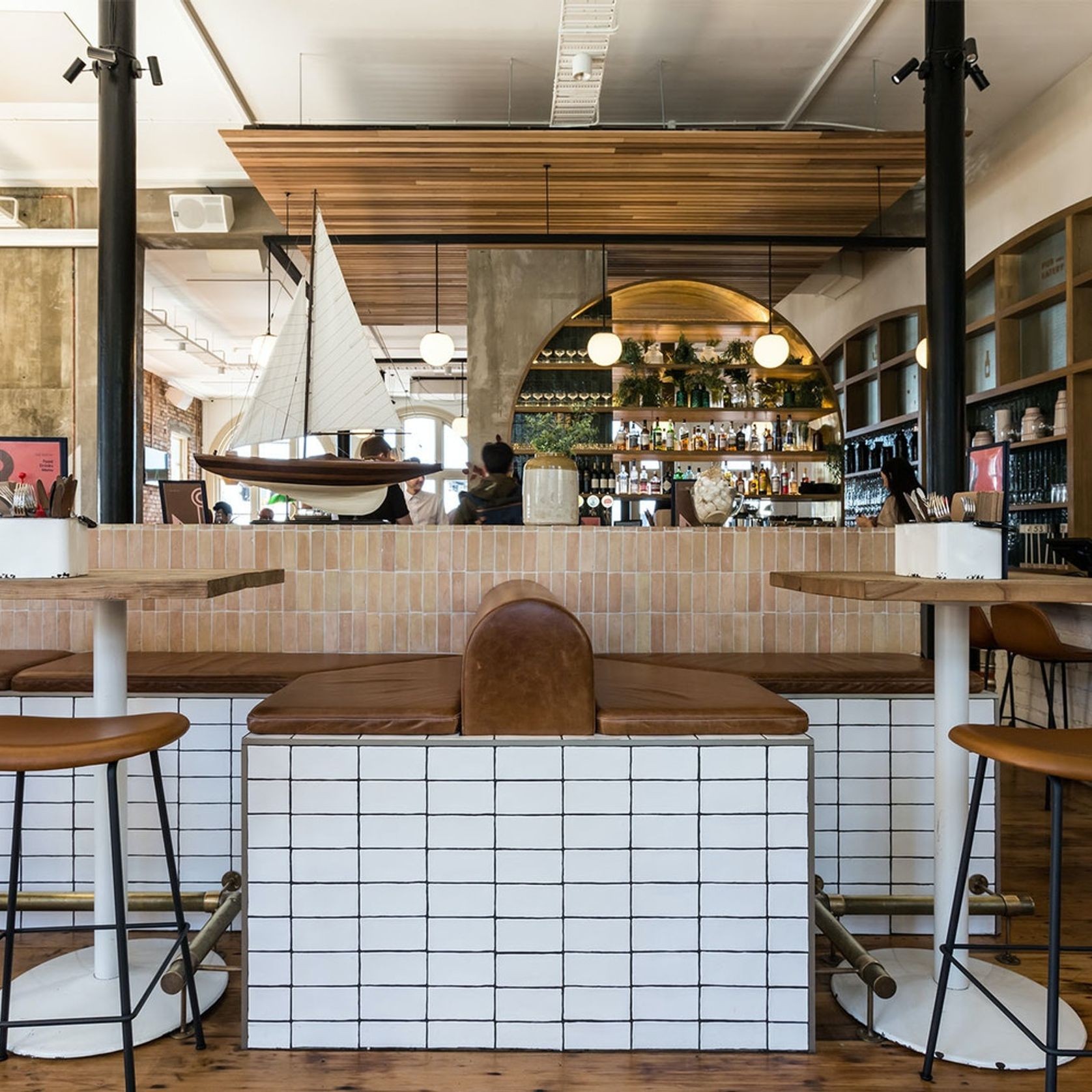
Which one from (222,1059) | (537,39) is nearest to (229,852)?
(222,1059)

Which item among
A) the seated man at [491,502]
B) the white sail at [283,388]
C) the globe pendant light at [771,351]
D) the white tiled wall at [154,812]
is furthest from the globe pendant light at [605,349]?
the white tiled wall at [154,812]

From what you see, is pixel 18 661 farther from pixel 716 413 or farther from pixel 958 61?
pixel 716 413

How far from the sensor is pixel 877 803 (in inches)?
99.9

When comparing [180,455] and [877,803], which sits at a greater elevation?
[180,455]

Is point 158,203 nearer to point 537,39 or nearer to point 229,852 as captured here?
point 537,39

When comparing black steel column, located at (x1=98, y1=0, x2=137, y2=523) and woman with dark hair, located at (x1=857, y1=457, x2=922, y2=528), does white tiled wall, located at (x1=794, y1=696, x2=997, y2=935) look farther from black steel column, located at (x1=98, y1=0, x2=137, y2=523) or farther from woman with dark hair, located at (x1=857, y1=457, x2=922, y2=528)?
black steel column, located at (x1=98, y1=0, x2=137, y2=523)

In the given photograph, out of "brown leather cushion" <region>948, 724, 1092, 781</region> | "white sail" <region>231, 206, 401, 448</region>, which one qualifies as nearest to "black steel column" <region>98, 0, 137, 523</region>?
"white sail" <region>231, 206, 401, 448</region>

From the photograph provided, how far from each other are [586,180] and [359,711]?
4808mm

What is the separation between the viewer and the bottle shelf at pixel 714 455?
7273mm

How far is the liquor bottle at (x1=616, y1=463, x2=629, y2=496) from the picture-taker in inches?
294

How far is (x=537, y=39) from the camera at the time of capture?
5.27 meters

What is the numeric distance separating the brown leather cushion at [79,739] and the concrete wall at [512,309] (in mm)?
5311

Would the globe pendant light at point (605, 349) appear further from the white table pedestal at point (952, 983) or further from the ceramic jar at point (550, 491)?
the white table pedestal at point (952, 983)

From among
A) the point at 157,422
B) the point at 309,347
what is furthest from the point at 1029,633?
the point at 157,422
